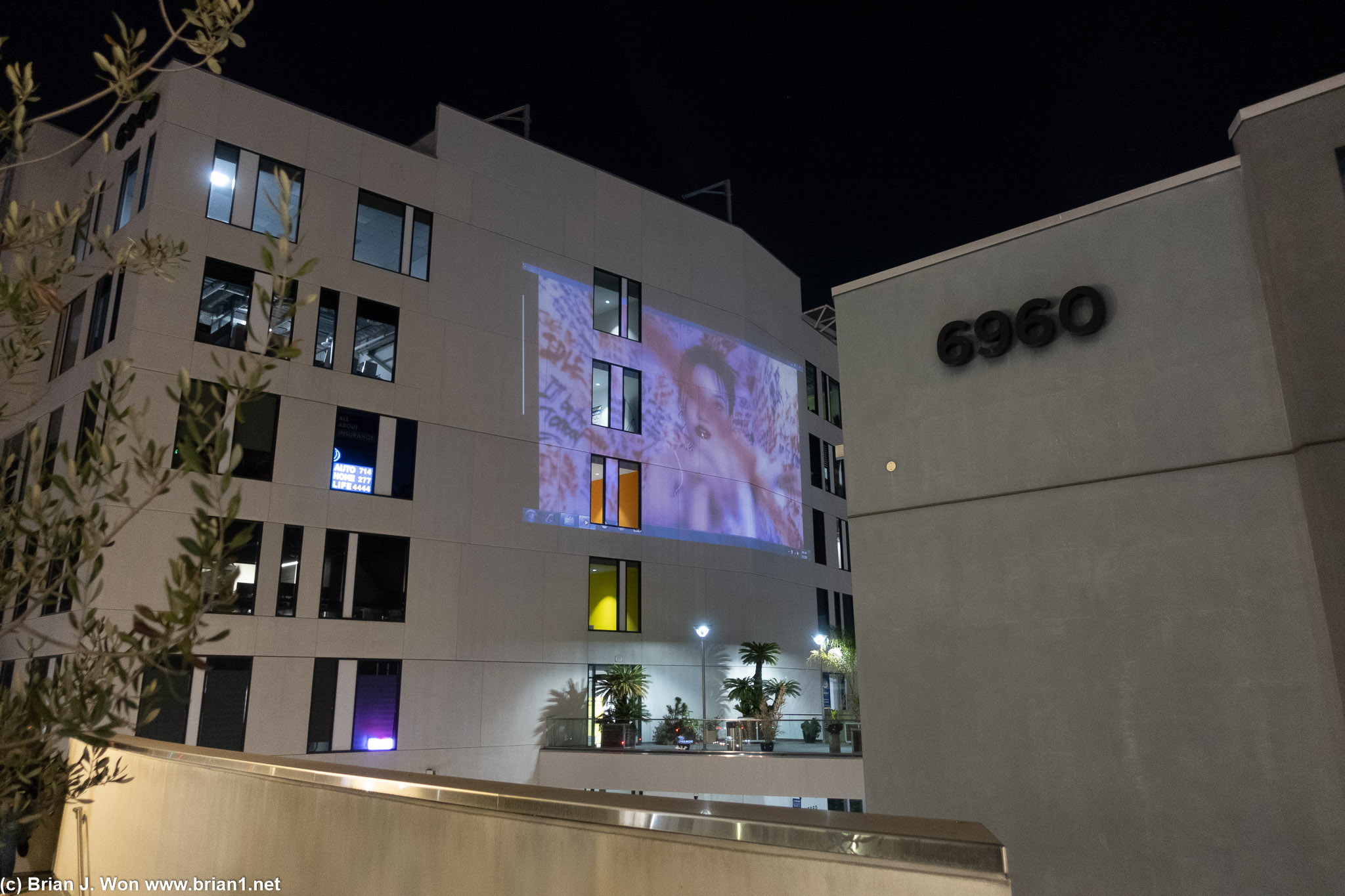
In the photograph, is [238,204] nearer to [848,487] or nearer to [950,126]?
[848,487]

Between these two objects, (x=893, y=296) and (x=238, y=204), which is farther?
(x=238, y=204)

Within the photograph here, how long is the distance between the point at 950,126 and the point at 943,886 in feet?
147

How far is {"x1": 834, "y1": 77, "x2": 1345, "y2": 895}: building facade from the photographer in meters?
7.54

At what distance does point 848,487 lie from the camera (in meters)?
11.1

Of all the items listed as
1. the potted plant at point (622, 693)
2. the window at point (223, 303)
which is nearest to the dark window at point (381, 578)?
the window at point (223, 303)

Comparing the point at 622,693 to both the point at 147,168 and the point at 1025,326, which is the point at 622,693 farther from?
the point at 147,168

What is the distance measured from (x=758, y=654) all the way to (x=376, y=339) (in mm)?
A: 12791

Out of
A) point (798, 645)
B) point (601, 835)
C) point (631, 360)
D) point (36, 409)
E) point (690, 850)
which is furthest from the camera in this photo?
point (798, 645)

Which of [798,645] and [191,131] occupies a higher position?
[191,131]

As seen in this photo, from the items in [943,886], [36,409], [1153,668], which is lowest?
[943,886]

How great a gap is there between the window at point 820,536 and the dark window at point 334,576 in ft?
52.9

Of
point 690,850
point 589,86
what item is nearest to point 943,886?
point 690,850

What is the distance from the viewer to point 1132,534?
8.65 meters

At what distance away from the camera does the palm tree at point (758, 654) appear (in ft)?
77.6
